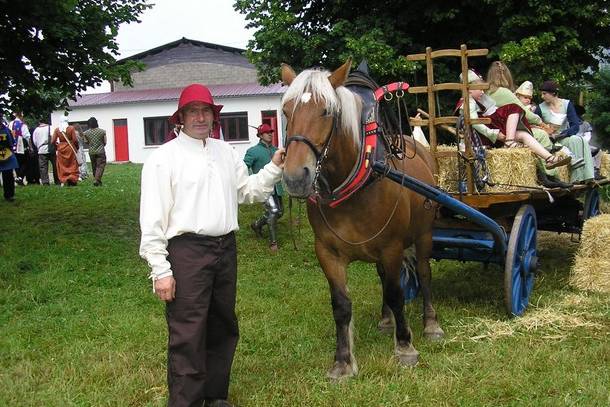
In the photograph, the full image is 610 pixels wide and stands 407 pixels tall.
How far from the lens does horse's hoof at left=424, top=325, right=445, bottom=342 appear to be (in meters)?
5.19

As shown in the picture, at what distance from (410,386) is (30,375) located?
2638 millimetres

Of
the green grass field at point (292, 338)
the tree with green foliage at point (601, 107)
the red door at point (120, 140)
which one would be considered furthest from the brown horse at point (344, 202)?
the red door at point (120, 140)

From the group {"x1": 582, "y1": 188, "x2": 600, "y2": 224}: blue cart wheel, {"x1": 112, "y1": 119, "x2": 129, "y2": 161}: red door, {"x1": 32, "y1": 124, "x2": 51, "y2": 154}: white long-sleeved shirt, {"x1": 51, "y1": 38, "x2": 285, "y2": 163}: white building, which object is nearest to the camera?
{"x1": 582, "y1": 188, "x2": 600, "y2": 224}: blue cart wheel

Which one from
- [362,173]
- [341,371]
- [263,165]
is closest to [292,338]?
[341,371]

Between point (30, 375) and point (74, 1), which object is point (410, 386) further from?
point (74, 1)

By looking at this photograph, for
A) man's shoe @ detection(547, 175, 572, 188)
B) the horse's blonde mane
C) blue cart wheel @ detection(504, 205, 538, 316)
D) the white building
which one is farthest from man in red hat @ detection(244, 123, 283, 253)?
the white building

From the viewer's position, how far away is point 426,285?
5.59 metres

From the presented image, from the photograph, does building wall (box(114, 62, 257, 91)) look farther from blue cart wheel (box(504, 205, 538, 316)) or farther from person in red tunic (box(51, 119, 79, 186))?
blue cart wheel (box(504, 205, 538, 316))

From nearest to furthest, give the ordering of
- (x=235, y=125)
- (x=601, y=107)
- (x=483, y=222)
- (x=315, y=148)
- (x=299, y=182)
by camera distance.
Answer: (x=299, y=182) < (x=315, y=148) < (x=483, y=222) < (x=601, y=107) < (x=235, y=125)

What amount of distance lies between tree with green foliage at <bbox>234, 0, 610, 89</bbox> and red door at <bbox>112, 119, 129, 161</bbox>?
22593mm

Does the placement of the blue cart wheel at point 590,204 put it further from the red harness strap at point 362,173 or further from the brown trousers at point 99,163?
the brown trousers at point 99,163

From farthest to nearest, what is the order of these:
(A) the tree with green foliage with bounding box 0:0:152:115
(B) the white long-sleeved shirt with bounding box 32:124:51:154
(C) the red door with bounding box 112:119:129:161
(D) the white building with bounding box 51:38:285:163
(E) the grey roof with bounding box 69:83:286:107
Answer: (C) the red door with bounding box 112:119:129:161 < (D) the white building with bounding box 51:38:285:163 < (E) the grey roof with bounding box 69:83:286:107 < (B) the white long-sleeved shirt with bounding box 32:124:51:154 < (A) the tree with green foliage with bounding box 0:0:152:115

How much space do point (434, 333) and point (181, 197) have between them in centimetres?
272

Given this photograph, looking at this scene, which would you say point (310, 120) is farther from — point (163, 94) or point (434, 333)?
point (163, 94)
